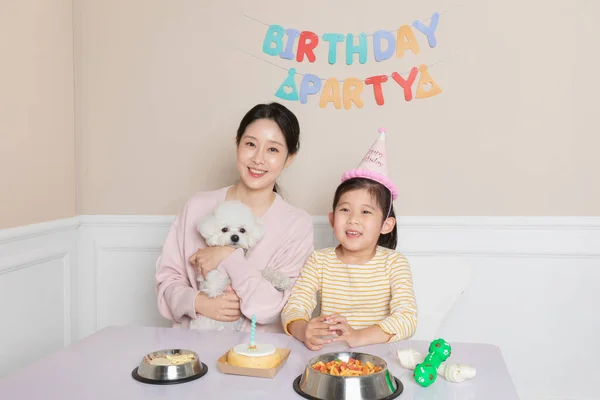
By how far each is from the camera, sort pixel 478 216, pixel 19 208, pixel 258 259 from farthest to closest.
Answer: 1. pixel 478 216
2. pixel 19 208
3. pixel 258 259

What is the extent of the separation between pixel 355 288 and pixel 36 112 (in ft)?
5.23

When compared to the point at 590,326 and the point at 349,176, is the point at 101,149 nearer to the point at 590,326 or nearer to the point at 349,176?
the point at 349,176

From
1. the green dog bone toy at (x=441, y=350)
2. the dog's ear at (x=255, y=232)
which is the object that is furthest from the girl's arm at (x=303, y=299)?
the green dog bone toy at (x=441, y=350)

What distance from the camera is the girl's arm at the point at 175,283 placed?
1985 mm

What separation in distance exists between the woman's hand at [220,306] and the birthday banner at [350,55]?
1.07m

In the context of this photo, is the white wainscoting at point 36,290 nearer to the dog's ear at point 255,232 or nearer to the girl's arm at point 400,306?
the dog's ear at point 255,232

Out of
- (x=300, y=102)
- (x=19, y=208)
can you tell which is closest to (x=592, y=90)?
(x=300, y=102)

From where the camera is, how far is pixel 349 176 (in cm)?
197

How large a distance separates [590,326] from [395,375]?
1.63m

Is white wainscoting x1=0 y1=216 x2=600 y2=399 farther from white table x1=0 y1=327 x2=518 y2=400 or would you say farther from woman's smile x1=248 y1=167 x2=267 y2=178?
white table x1=0 y1=327 x2=518 y2=400

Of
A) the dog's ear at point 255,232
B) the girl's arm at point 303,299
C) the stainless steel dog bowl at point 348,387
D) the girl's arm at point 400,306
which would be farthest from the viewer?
the dog's ear at point 255,232

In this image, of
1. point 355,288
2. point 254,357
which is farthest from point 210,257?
point 254,357

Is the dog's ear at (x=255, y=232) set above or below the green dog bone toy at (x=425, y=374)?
above

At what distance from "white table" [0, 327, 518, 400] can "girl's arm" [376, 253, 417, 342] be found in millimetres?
91
